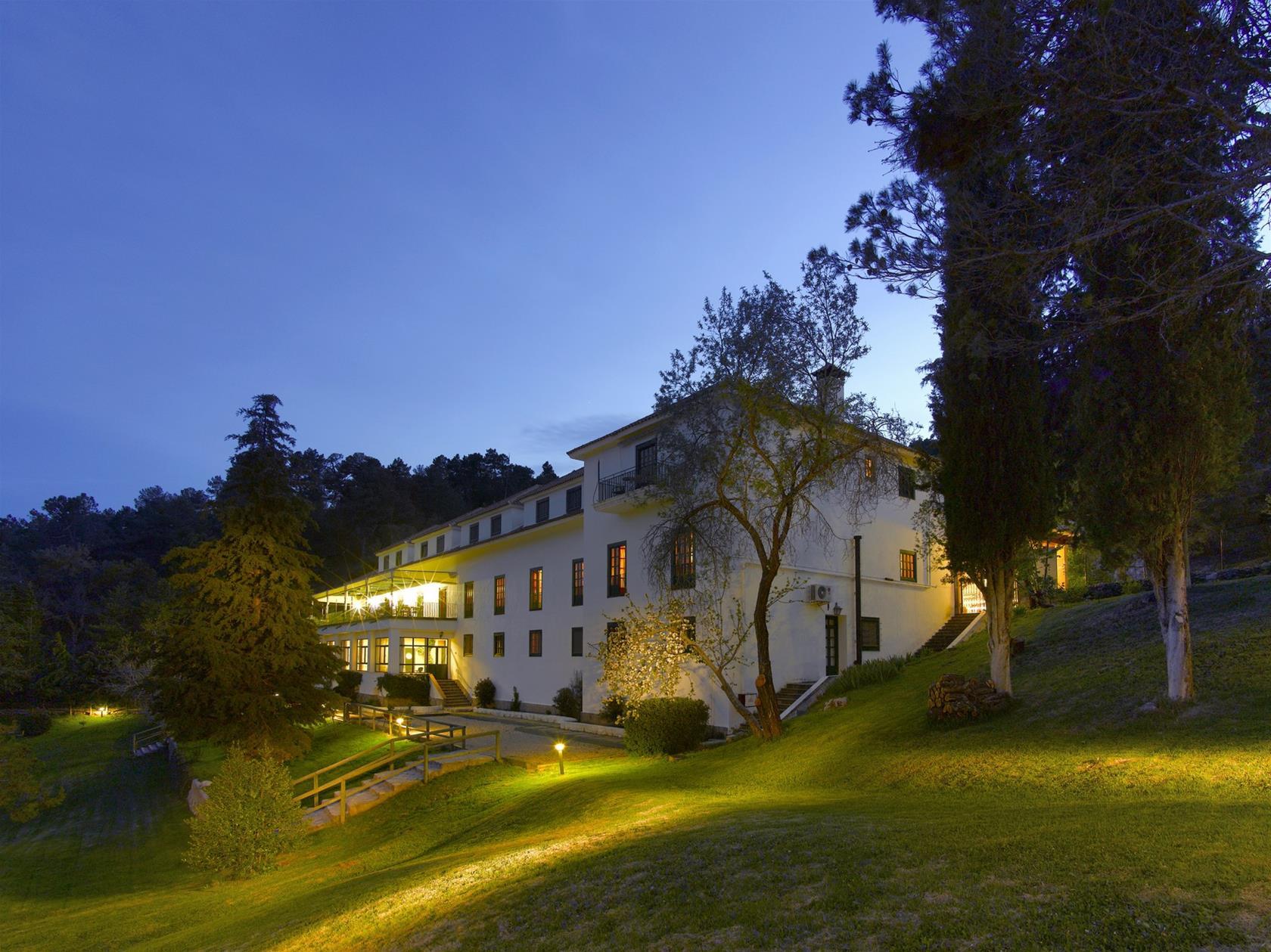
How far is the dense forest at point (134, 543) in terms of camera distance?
54.1 metres

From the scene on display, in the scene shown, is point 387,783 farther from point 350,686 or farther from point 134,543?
point 134,543

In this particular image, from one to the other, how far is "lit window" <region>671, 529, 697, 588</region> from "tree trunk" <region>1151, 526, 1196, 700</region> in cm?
1198

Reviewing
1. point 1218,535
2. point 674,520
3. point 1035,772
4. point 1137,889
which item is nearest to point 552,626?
point 674,520

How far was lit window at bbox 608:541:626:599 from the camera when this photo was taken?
2710cm

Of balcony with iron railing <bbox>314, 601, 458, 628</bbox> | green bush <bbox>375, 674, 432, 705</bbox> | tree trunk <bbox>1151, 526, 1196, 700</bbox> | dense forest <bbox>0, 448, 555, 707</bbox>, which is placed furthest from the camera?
dense forest <bbox>0, 448, 555, 707</bbox>

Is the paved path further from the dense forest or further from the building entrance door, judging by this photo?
the dense forest

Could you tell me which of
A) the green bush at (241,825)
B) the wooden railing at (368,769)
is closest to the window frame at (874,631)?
the wooden railing at (368,769)

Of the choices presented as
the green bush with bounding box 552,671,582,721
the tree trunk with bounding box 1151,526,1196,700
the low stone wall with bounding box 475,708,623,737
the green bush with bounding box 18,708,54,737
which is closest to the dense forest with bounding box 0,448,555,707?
the green bush with bounding box 18,708,54,737

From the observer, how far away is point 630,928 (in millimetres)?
6855

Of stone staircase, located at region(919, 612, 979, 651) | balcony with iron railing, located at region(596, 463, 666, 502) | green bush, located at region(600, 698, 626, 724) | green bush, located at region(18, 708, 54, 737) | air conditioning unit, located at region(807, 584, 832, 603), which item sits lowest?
green bush, located at region(18, 708, 54, 737)

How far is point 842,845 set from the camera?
25.6ft

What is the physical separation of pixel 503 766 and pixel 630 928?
1391cm

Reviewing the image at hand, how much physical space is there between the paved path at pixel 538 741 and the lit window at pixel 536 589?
420 centimetres

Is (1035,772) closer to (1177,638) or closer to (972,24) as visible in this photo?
(1177,638)
